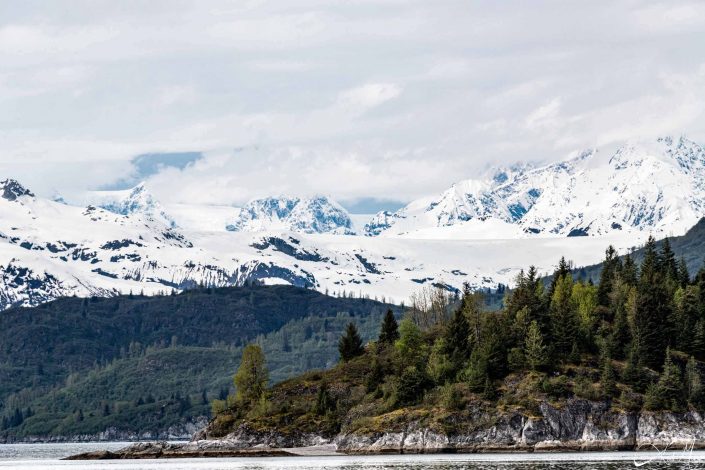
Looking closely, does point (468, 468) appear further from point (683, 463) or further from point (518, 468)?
point (683, 463)

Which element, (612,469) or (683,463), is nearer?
(612,469)

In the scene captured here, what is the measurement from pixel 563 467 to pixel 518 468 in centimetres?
678

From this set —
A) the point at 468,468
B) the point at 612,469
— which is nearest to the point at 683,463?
the point at 612,469

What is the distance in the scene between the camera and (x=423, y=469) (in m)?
200

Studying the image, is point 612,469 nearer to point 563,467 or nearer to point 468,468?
point 563,467

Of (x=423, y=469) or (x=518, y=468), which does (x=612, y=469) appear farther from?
(x=423, y=469)

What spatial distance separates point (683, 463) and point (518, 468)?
88.8 ft

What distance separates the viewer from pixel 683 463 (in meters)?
199

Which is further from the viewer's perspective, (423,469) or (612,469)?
(423,469)

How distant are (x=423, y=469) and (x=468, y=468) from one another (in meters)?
7.05

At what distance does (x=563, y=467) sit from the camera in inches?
7598

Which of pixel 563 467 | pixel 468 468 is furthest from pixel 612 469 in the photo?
pixel 468 468

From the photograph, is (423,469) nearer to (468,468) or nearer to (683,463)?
(468,468)

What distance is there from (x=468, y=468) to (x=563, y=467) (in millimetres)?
14900
